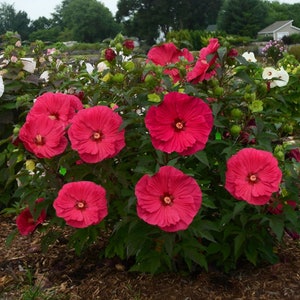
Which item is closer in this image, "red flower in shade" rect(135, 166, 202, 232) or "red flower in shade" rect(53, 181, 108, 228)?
"red flower in shade" rect(135, 166, 202, 232)

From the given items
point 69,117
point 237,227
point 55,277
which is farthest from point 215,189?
point 55,277

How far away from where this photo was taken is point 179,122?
71.7 inches

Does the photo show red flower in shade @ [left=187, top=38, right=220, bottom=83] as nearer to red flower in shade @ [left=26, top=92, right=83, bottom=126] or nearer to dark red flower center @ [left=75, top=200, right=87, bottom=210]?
red flower in shade @ [left=26, top=92, right=83, bottom=126]

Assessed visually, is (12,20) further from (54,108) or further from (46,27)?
(54,108)

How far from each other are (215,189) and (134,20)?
6557cm

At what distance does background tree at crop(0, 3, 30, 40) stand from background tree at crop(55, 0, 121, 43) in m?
8.38

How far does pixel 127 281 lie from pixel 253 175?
2.77 feet

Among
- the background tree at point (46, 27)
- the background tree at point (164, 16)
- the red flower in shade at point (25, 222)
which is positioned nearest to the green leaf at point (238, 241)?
the red flower in shade at point (25, 222)

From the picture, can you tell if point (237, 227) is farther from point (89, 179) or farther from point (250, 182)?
point (89, 179)

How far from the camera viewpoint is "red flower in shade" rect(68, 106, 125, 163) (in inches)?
73.1

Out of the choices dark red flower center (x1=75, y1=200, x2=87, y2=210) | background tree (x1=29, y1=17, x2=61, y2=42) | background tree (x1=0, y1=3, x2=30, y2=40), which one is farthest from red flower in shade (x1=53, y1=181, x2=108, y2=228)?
background tree (x1=0, y1=3, x2=30, y2=40)

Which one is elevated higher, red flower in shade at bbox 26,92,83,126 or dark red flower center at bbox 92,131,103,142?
red flower in shade at bbox 26,92,83,126

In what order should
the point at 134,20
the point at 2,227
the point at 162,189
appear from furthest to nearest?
the point at 134,20, the point at 2,227, the point at 162,189

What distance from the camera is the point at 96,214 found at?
6.29 feet
